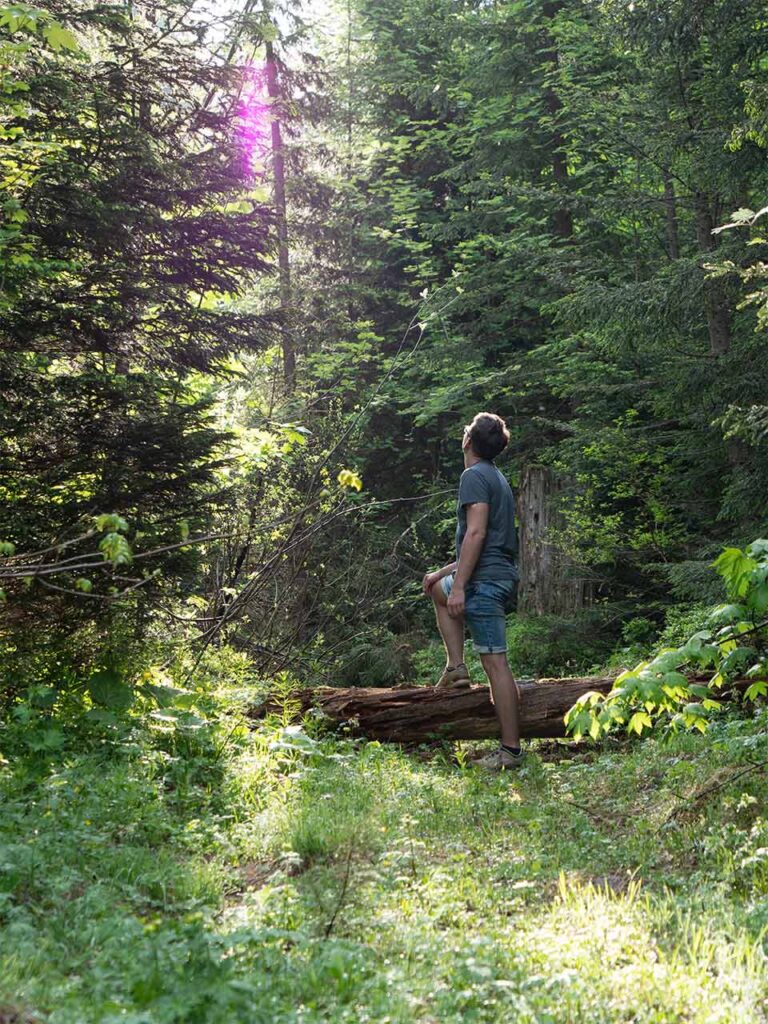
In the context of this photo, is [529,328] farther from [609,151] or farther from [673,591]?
[673,591]

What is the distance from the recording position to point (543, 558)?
547 inches

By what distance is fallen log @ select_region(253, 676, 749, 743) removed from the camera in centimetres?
739

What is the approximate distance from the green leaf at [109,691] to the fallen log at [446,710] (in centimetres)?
148

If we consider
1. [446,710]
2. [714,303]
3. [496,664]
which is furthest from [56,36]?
[714,303]

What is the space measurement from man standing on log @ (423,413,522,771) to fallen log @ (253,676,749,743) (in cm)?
35

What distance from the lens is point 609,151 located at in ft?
44.7

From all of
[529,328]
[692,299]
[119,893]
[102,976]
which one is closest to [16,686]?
[119,893]

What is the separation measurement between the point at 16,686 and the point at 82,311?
3.17 m

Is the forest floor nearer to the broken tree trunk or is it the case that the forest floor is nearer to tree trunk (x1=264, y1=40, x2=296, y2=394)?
the broken tree trunk

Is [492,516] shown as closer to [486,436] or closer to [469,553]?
[469,553]

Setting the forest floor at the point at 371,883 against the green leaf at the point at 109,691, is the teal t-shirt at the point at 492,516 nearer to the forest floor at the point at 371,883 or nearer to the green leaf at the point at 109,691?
the forest floor at the point at 371,883

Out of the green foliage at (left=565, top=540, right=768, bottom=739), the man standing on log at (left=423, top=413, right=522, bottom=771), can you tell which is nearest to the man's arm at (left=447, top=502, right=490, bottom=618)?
the man standing on log at (left=423, top=413, right=522, bottom=771)

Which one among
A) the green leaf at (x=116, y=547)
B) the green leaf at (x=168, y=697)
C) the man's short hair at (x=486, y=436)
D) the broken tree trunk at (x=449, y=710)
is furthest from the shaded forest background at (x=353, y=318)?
the man's short hair at (x=486, y=436)

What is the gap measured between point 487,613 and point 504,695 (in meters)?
0.65
